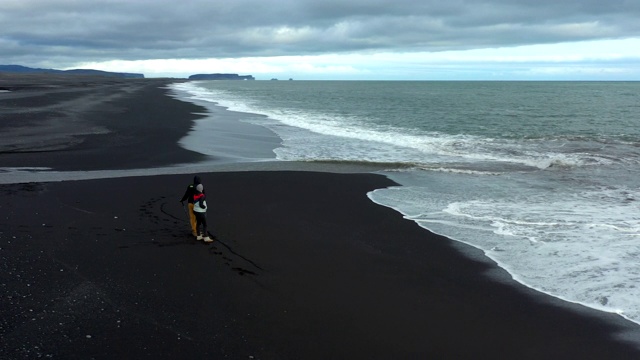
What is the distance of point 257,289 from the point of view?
8242mm

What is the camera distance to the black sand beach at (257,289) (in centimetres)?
662

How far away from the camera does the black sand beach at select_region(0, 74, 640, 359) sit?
6617 millimetres

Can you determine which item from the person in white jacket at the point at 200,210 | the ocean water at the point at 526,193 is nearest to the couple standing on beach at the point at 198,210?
the person in white jacket at the point at 200,210

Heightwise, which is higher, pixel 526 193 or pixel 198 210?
pixel 198 210

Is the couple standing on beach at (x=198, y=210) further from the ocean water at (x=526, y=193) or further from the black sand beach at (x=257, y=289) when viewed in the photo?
the ocean water at (x=526, y=193)

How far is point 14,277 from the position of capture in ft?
26.6

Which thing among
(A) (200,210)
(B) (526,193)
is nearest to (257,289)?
(A) (200,210)

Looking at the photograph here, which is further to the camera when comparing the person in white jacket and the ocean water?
the person in white jacket

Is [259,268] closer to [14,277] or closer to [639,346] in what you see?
[14,277]

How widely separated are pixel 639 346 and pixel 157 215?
31.7 feet

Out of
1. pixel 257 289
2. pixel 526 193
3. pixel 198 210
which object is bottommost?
pixel 257 289

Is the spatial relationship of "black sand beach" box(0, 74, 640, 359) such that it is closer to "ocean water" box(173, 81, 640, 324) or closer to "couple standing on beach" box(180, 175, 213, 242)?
"couple standing on beach" box(180, 175, 213, 242)

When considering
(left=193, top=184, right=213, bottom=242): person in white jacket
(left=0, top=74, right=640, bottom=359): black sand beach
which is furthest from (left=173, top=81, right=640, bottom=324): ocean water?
(left=193, top=184, right=213, bottom=242): person in white jacket

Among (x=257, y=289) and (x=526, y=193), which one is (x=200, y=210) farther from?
(x=526, y=193)
